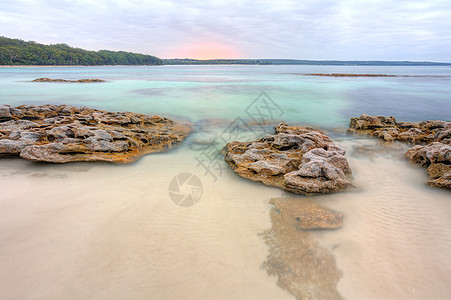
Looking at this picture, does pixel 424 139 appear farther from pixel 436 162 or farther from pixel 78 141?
pixel 78 141

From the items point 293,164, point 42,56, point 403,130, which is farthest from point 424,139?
point 42,56

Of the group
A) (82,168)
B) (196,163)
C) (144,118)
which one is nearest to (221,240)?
(196,163)

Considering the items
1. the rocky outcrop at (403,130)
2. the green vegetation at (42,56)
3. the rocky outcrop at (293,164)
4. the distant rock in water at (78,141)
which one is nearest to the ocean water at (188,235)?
the rocky outcrop at (293,164)

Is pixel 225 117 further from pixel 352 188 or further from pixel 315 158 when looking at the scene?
pixel 352 188

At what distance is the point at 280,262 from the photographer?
10.8 feet

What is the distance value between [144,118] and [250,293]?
970 centimetres

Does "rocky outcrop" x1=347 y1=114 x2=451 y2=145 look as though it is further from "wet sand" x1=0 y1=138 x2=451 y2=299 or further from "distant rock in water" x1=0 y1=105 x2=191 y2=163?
"distant rock in water" x1=0 y1=105 x2=191 y2=163

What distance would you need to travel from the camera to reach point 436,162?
6.04 metres

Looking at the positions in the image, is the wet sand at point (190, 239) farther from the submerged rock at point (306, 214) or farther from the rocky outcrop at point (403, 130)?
the rocky outcrop at point (403, 130)

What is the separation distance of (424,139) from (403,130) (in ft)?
4.65

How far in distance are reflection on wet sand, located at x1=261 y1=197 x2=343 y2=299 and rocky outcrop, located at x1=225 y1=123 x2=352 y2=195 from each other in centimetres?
60

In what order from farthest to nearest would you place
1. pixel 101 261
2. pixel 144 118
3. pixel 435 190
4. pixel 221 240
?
pixel 144 118 < pixel 435 190 < pixel 221 240 < pixel 101 261

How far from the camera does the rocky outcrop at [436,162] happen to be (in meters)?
5.25

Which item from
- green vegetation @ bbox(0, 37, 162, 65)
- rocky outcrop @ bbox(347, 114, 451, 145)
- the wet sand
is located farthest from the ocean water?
green vegetation @ bbox(0, 37, 162, 65)
